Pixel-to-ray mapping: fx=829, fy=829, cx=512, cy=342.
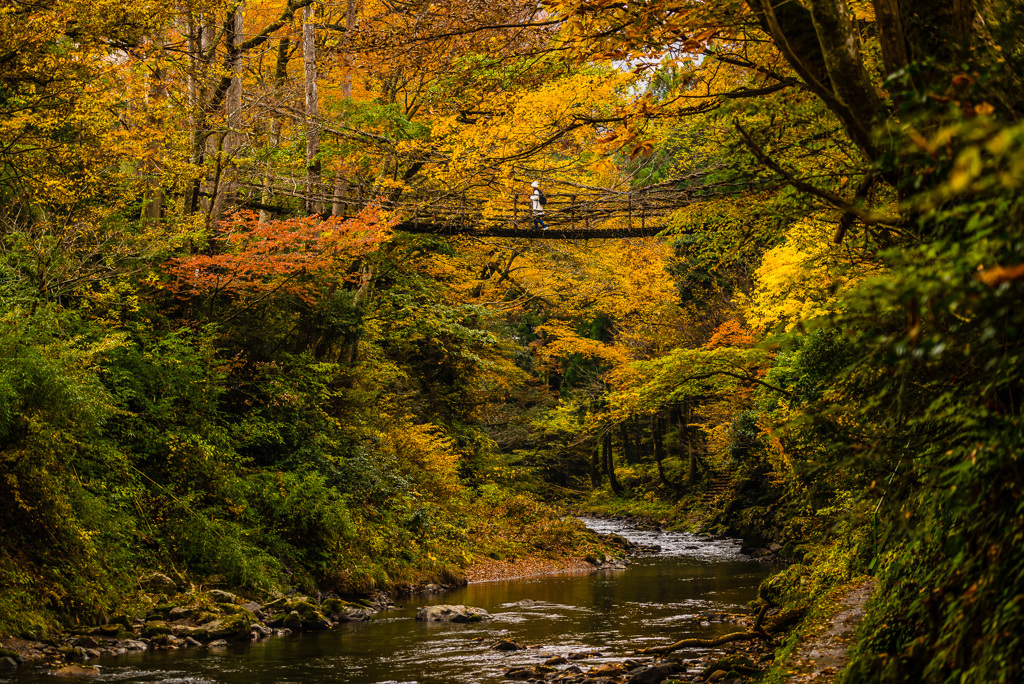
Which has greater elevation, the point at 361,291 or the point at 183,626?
the point at 361,291

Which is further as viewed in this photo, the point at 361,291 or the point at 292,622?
the point at 361,291

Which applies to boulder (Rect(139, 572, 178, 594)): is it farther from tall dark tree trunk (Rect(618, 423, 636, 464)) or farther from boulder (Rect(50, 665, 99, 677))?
tall dark tree trunk (Rect(618, 423, 636, 464))

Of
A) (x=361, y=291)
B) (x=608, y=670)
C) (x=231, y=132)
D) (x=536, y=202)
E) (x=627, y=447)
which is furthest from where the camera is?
(x=627, y=447)

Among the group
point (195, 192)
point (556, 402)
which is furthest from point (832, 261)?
point (556, 402)

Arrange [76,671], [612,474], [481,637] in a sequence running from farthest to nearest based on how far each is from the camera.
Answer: [612,474]
[481,637]
[76,671]

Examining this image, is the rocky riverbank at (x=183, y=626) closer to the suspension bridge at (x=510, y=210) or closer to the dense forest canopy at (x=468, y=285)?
the dense forest canopy at (x=468, y=285)

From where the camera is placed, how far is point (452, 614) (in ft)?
41.2

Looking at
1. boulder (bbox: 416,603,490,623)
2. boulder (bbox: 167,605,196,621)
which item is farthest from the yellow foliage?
boulder (bbox: 167,605,196,621)

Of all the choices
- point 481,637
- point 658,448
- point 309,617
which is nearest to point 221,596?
point 309,617

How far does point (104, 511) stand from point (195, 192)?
8063mm

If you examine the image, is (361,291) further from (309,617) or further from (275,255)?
(309,617)

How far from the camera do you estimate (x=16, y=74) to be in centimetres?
1062

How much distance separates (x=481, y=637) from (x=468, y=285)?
13.3 metres

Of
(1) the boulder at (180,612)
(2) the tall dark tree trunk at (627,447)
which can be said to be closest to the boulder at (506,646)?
(1) the boulder at (180,612)
